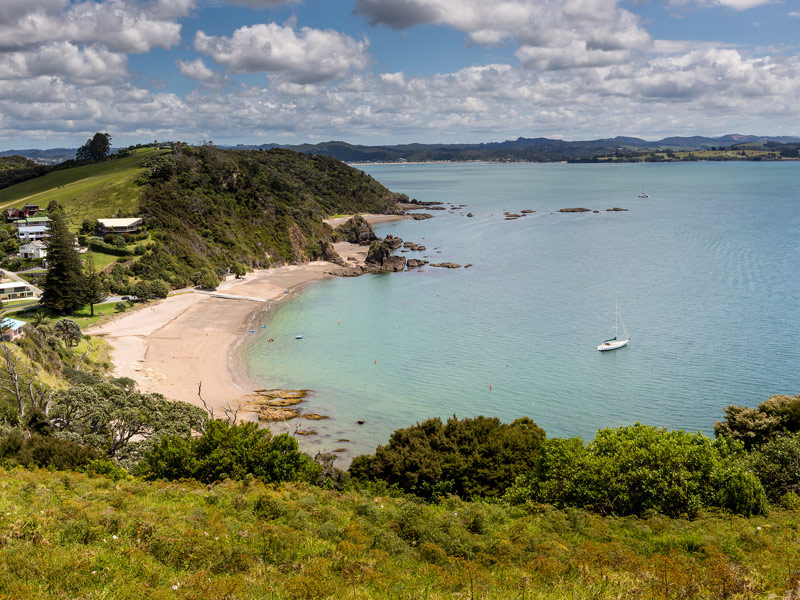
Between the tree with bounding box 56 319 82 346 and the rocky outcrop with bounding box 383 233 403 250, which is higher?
the rocky outcrop with bounding box 383 233 403 250

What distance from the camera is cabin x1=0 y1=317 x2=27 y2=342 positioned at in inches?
1573

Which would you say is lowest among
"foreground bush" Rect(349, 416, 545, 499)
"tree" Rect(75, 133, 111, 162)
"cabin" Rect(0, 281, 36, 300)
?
"foreground bush" Rect(349, 416, 545, 499)

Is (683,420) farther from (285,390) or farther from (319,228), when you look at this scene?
(319,228)

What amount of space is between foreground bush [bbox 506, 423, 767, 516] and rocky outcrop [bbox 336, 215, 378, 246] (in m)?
108

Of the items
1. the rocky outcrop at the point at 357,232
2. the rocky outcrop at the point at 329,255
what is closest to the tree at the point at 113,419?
the rocky outcrop at the point at 329,255

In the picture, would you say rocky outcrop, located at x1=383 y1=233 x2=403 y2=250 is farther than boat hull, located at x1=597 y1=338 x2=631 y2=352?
Yes

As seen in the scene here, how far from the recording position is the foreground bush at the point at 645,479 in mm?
18766

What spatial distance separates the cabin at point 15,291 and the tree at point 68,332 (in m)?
18.8

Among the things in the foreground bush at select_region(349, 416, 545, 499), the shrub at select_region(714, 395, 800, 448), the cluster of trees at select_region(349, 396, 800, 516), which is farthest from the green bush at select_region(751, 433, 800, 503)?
the foreground bush at select_region(349, 416, 545, 499)

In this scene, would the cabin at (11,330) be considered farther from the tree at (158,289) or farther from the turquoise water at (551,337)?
the tree at (158,289)

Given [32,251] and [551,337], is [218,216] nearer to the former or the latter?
[32,251]

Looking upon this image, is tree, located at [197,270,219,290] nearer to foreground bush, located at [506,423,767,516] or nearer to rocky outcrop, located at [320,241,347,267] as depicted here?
rocky outcrop, located at [320,241,347,267]

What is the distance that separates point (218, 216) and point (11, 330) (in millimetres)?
60859

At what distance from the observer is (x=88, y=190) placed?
10369 cm
